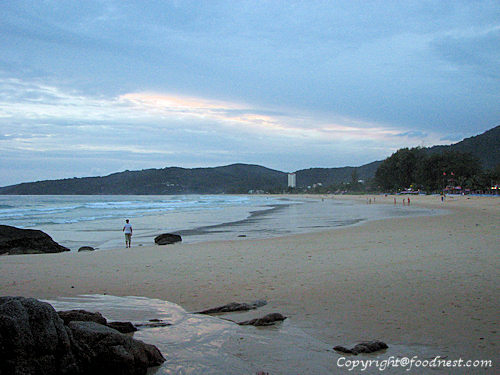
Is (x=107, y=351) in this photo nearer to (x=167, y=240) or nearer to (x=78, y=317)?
(x=78, y=317)

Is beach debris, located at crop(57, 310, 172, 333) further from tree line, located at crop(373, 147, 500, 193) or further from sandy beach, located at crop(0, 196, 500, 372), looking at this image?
tree line, located at crop(373, 147, 500, 193)

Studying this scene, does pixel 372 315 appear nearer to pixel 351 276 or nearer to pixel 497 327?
pixel 497 327

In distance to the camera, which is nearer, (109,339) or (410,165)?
(109,339)

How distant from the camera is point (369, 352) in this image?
13.3 ft

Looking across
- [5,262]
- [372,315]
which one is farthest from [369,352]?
[5,262]

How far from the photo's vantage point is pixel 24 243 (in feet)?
43.3

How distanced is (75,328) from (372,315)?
3577 millimetres

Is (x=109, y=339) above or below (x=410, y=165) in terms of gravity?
below

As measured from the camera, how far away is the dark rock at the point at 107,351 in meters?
3.41

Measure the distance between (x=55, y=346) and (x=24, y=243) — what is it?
11.6 metres

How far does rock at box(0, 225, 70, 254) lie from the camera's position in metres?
12.9

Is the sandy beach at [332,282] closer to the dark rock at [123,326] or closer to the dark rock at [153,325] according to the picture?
the dark rock at [153,325]

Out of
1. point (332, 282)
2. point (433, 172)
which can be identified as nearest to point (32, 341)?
point (332, 282)

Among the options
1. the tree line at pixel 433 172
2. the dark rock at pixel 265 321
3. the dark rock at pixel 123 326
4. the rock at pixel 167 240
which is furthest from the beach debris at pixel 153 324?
the tree line at pixel 433 172
